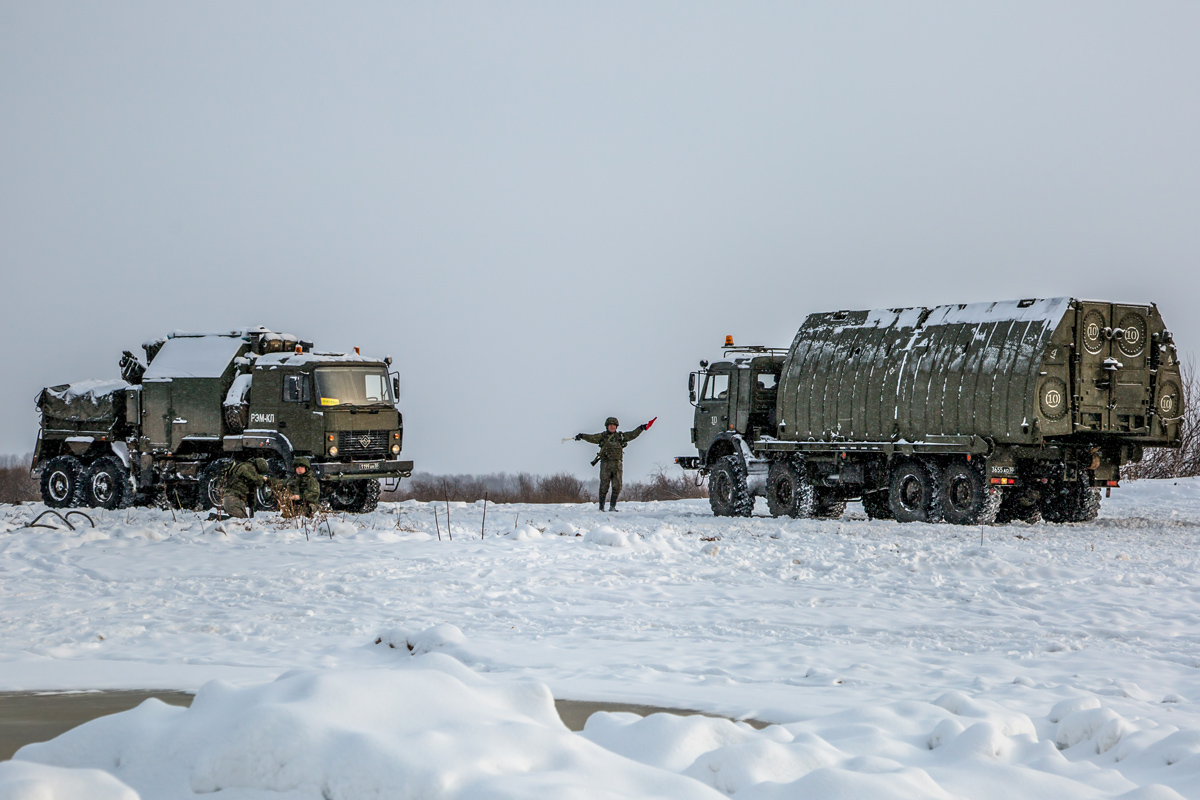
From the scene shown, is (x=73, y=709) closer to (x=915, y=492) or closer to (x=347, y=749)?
(x=347, y=749)

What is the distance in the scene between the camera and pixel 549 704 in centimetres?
557

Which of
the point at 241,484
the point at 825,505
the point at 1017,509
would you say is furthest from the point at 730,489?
the point at 241,484

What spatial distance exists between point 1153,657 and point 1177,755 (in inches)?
127

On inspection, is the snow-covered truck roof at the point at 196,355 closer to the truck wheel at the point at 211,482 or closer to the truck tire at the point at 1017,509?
the truck wheel at the point at 211,482

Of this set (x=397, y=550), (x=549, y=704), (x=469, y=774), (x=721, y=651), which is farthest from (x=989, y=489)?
(x=469, y=774)

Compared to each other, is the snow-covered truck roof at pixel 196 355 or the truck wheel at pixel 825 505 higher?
the snow-covered truck roof at pixel 196 355

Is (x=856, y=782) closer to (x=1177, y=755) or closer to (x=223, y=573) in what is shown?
(x=1177, y=755)

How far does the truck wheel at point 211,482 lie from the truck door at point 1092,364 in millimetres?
15292

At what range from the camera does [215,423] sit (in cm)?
2262

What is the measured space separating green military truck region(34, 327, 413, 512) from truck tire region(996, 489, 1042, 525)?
11223mm

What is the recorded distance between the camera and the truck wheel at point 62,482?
2427cm

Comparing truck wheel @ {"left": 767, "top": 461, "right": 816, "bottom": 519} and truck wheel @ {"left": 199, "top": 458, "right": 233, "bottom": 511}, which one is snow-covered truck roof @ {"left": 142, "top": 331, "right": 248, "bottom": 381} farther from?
truck wheel @ {"left": 767, "top": 461, "right": 816, "bottom": 519}

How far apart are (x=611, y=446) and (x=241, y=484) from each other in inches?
284

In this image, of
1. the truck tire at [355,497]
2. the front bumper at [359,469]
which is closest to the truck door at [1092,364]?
the front bumper at [359,469]
